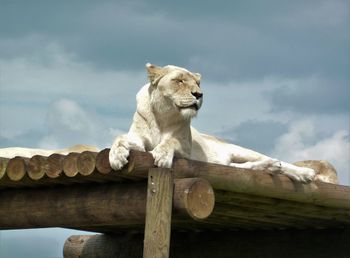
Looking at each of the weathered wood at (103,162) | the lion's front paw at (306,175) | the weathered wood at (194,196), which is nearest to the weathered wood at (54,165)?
the weathered wood at (103,162)

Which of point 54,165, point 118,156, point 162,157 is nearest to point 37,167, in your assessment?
point 54,165

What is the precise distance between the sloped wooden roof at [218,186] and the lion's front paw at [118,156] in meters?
0.06

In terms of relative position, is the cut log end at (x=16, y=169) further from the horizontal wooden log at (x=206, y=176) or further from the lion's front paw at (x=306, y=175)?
the lion's front paw at (x=306, y=175)

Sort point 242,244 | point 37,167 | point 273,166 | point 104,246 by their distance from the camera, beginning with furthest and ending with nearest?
1. point 104,246
2. point 242,244
3. point 273,166
4. point 37,167

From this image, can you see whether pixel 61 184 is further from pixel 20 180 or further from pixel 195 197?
pixel 195 197

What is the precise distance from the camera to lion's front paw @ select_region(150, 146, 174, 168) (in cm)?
597

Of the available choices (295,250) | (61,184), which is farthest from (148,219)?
(295,250)

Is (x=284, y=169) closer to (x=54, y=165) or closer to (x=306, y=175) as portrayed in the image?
(x=306, y=175)

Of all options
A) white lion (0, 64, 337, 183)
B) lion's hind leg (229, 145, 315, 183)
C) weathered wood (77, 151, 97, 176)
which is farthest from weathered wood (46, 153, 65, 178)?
lion's hind leg (229, 145, 315, 183)

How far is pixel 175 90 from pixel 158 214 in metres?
1.26

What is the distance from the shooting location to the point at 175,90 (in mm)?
6664

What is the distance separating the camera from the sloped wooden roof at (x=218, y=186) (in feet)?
20.0

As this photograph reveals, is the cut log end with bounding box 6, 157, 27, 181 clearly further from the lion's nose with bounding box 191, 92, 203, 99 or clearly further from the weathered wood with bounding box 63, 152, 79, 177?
the lion's nose with bounding box 191, 92, 203, 99

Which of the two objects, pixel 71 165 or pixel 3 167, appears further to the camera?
pixel 3 167
